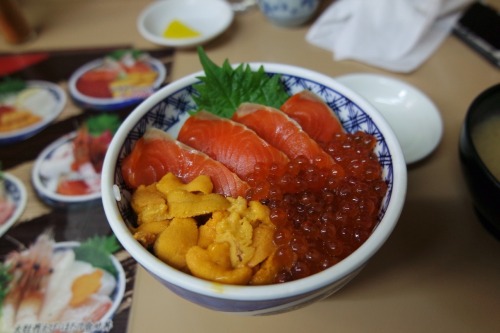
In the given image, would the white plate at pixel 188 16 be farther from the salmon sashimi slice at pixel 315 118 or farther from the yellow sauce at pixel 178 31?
the salmon sashimi slice at pixel 315 118

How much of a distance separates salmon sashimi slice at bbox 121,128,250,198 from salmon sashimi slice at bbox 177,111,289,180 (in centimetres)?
4

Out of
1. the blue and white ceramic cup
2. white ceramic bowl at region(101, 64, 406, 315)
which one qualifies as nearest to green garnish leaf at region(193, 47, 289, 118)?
white ceramic bowl at region(101, 64, 406, 315)

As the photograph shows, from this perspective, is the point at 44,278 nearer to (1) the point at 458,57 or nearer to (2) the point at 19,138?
(2) the point at 19,138

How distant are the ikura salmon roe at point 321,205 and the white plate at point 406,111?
355 millimetres

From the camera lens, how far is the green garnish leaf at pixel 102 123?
127cm

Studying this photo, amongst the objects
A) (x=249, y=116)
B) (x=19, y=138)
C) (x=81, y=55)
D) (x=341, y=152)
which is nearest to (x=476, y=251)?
(x=341, y=152)

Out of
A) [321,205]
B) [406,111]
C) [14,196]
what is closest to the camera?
[321,205]

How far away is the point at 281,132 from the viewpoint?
0.87 metres

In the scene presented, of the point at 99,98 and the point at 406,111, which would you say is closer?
the point at 406,111

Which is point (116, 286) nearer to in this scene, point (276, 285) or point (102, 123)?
point (276, 285)

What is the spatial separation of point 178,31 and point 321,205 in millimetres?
1164

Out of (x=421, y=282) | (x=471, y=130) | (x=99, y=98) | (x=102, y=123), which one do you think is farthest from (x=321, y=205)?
(x=99, y=98)

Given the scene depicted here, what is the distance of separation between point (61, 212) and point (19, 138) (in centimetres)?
40

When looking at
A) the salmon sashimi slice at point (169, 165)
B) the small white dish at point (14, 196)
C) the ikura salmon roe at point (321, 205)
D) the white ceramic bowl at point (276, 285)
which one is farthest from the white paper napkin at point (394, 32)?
the small white dish at point (14, 196)
